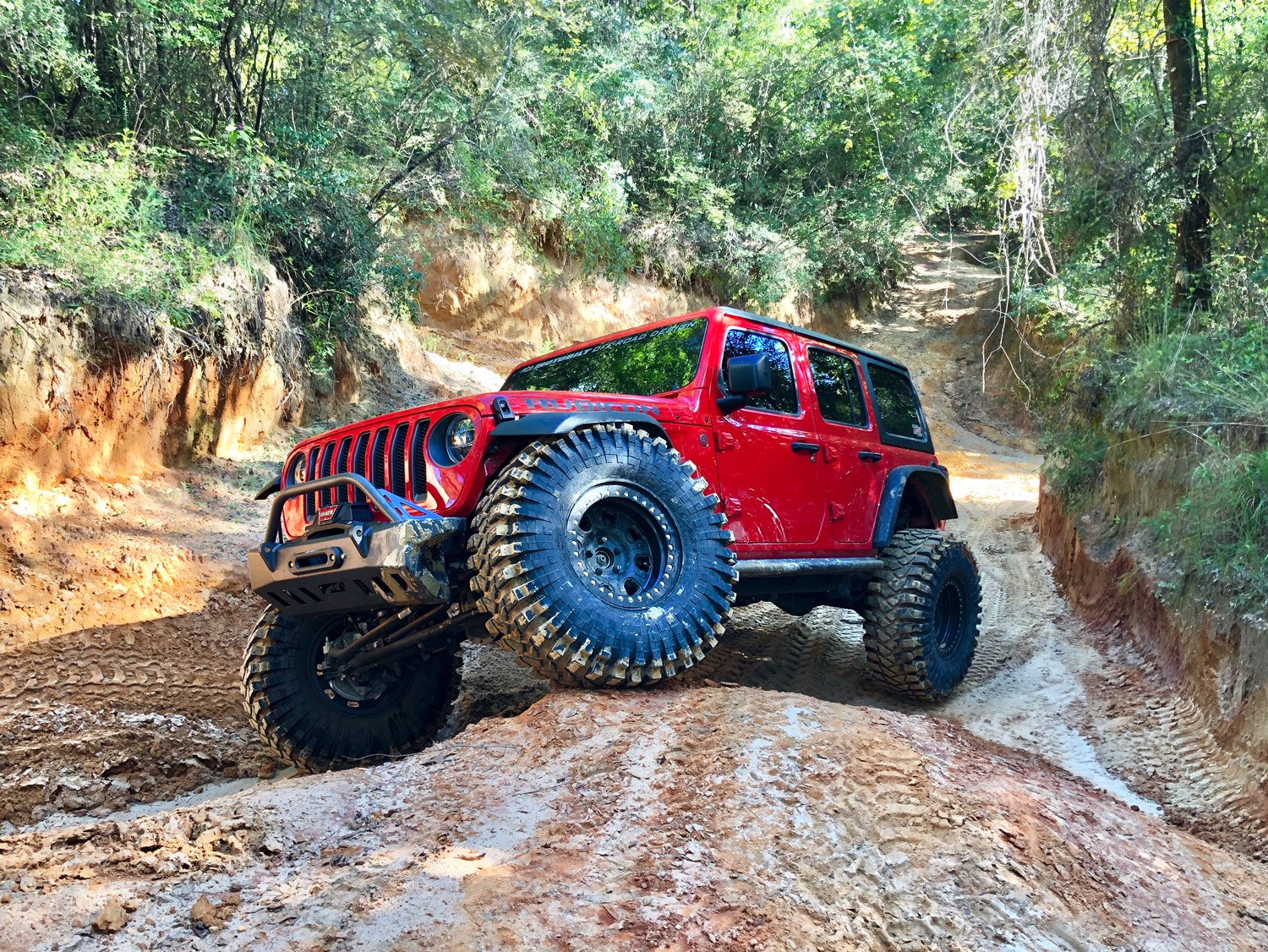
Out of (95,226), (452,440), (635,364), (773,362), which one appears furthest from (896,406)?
(95,226)

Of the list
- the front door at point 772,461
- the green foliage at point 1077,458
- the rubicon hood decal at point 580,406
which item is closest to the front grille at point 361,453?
the rubicon hood decal at point 580,406

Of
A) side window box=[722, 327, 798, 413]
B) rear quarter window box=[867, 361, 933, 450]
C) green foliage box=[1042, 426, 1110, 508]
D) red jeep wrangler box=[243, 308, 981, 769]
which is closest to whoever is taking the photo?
red jeep wrangler box=[243, 308, 981, 769]

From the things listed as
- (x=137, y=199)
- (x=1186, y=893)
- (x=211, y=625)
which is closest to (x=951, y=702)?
(x=1186, y=893)

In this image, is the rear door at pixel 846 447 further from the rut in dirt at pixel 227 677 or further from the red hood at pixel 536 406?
the red hood at pixel 536 406

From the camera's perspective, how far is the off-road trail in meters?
2.07

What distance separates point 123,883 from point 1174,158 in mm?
8107

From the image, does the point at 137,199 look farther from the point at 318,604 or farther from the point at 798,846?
the point at 798,846

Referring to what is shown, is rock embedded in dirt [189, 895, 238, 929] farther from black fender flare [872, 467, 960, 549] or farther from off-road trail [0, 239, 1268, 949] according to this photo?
black fender flare [872, 467, 960, 549]

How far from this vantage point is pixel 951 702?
538cm

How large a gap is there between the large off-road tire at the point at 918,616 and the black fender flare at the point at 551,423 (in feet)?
7.56

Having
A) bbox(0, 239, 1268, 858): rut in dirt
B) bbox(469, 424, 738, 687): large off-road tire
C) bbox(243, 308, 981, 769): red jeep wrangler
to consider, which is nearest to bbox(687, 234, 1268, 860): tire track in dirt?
bbox(0, 239, 1268, 858): rut in dirt

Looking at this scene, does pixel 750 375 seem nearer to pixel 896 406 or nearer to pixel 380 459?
pixel 380 459

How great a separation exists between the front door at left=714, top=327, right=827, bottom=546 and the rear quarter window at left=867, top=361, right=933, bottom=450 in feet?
3.30

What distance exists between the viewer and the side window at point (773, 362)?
4609 millimetres
